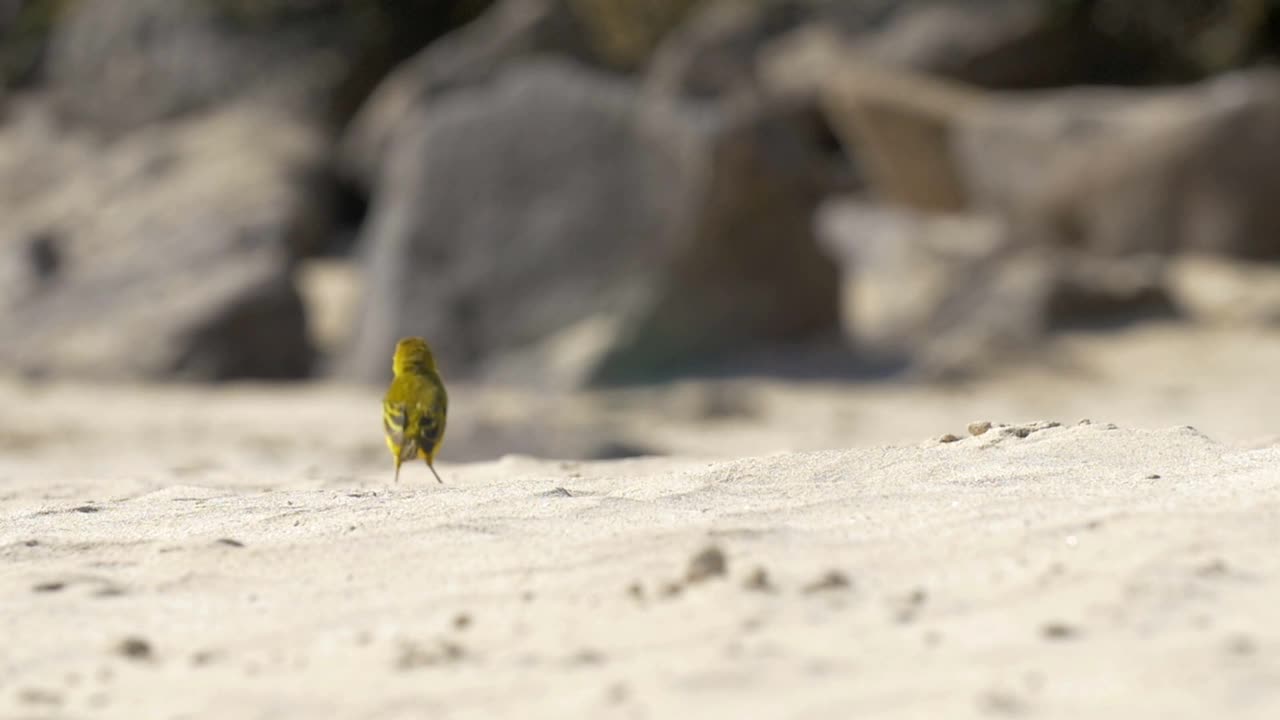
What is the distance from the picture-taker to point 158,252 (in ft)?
36.7

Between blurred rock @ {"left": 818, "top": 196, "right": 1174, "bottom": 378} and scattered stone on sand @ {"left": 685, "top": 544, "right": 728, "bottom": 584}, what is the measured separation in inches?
276

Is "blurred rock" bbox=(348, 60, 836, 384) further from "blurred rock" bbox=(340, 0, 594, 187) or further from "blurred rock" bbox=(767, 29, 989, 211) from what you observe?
"blurred rock" bbox=(767, 29, 989, 211)

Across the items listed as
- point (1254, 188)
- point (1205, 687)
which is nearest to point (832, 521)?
point (1205, 687)

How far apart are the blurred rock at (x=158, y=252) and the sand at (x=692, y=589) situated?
6.47 m

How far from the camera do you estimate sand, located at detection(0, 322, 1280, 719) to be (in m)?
1.82

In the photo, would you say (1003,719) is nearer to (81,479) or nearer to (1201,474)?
(1201,474)

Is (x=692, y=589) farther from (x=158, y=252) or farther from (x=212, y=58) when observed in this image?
(x=212, y=58)

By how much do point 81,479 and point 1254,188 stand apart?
381 inches

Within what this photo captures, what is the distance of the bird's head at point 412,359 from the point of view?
138 inches

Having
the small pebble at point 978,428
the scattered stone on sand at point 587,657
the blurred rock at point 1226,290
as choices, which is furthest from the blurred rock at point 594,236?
the scattered stone on sand at point 587,657

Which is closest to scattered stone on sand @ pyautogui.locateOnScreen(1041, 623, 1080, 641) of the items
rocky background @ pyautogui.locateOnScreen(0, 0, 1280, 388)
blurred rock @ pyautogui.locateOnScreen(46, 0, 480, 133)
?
rocky background @ pyautogui.locateOnScreen(0, 0, 1280, 388)

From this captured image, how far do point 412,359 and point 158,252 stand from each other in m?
8.22

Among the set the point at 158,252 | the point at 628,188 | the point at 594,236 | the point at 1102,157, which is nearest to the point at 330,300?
the point at 158,252

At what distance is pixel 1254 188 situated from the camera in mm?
11453
